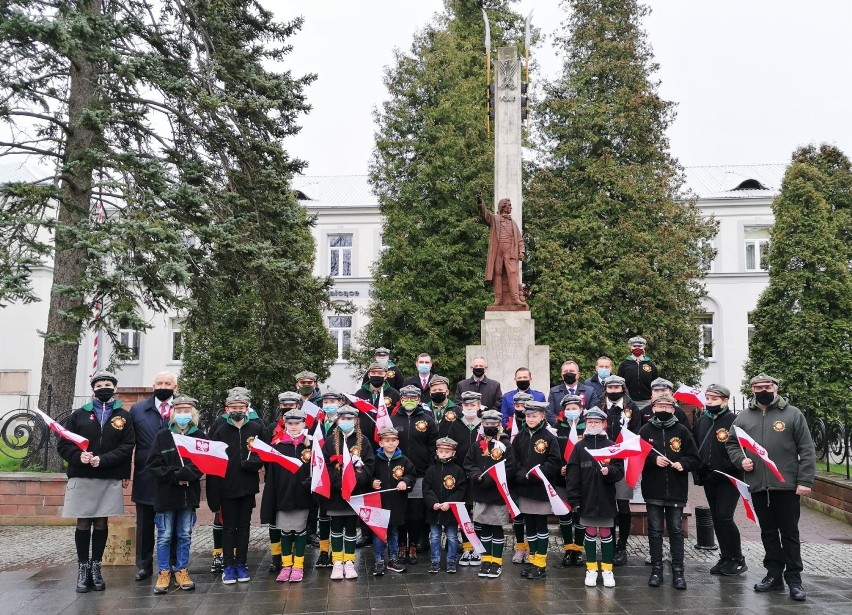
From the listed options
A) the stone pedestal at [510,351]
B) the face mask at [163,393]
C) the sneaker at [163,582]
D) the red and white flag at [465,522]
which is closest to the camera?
the sneaker at [163,582]

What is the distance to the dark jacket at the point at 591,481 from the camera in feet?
23.5

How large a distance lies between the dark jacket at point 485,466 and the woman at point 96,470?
3.43 meters

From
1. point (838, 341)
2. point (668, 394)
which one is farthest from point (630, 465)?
point (838, 341)

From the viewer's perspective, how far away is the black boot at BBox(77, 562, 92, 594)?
7168 millimetres

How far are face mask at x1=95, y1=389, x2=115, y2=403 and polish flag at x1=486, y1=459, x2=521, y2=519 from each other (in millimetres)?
3867

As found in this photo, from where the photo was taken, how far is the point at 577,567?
7902 mm

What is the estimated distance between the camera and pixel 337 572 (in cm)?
743

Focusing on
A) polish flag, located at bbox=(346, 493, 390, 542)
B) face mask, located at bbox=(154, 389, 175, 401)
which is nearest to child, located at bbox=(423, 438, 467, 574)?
polish flag, located at bbox=(346, 493, 390, 542)

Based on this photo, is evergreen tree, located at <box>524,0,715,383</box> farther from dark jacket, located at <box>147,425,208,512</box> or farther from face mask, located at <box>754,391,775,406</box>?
dark jacket, located at <box>147,425,208,512</box>

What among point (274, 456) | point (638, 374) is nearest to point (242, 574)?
point (274, 456)

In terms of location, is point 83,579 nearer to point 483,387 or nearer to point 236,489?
point 236,489

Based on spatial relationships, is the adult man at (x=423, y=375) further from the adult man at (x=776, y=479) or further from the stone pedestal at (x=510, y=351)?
the adult man at (x=776, y=479)

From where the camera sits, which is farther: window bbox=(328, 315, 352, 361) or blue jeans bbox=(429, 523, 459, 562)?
window bbox=(328, 315, 352, 361)

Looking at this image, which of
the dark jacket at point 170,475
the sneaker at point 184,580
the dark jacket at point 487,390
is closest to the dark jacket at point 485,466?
the dark jacket at point 487,390
